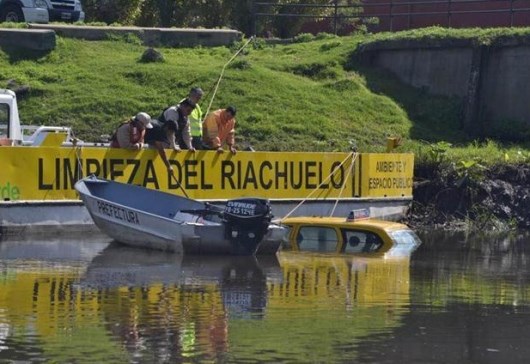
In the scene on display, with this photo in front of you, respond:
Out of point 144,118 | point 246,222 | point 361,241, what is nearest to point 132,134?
point 144,118

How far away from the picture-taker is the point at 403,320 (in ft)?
50.4

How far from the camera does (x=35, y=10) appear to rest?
124 ft

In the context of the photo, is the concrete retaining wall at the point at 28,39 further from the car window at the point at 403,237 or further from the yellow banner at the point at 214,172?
the car window at the point at 403,237

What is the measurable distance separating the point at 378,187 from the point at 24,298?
13.1 metres

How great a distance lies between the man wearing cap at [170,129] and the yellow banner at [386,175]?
4588mm

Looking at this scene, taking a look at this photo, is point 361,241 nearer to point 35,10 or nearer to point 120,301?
point 120,301

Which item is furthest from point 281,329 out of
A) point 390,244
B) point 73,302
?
point 390,244

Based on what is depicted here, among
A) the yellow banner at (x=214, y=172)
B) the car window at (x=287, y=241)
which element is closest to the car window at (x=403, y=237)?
the car window at (x=287, y=241)

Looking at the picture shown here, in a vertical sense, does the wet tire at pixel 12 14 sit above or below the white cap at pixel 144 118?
above

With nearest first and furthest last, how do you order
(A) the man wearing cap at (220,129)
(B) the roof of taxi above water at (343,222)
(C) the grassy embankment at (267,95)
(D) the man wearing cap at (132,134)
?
1. (B) the roof of taxi above water at (343,222)
2. (D) the man wearing cap at (132,134)
3. (A) the man wearing cap at (220,129)
4. (C) the grassy embankment at (267,95)

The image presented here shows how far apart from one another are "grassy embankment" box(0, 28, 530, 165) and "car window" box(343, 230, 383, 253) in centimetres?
794

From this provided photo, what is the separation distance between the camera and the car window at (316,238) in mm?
23375

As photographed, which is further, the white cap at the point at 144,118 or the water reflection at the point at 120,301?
the white cap at the point at 144,118

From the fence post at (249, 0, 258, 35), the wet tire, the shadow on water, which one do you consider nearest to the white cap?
the shadow on water
